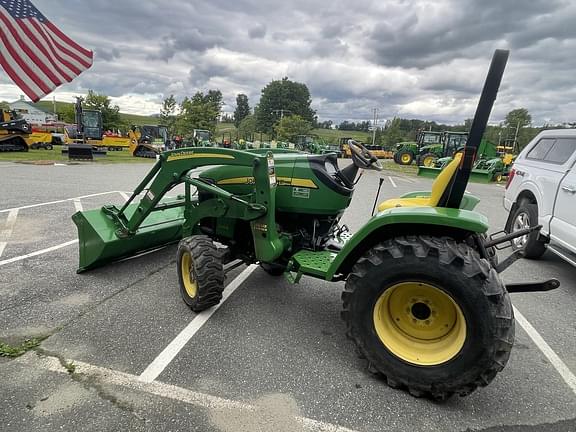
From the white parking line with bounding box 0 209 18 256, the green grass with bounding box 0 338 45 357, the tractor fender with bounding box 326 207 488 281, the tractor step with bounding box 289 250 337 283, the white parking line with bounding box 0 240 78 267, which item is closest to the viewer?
the tractor fender with bounding box 326 207 488 281

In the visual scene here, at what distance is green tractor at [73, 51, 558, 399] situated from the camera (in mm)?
2207

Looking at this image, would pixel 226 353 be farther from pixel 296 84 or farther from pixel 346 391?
pixel 296 84

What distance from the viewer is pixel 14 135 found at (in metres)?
19.9

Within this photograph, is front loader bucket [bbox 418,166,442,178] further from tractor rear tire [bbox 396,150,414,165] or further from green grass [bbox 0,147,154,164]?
green grass [bbox 0,147,154,164]

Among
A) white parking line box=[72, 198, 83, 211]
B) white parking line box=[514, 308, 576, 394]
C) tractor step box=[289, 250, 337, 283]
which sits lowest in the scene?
white parking line box=[72, 198, 83, 211]

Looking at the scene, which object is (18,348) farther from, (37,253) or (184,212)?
(37,253)

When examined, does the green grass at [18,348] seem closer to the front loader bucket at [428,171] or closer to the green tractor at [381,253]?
the green tractor at [381,253]

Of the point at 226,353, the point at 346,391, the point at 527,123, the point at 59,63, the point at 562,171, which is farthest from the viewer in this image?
the point at 527,123

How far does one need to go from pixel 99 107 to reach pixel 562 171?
201 feet

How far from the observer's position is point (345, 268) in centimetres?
293

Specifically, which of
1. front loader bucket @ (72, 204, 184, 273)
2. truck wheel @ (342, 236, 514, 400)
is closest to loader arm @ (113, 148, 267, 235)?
front loader bucket @ (72, 204, 184, 273)

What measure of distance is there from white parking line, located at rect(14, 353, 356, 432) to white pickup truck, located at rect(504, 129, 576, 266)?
3912mm

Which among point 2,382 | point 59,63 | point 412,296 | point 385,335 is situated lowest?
point 2,382

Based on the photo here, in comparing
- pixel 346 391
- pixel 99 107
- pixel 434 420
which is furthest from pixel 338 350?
pixel 99 107
